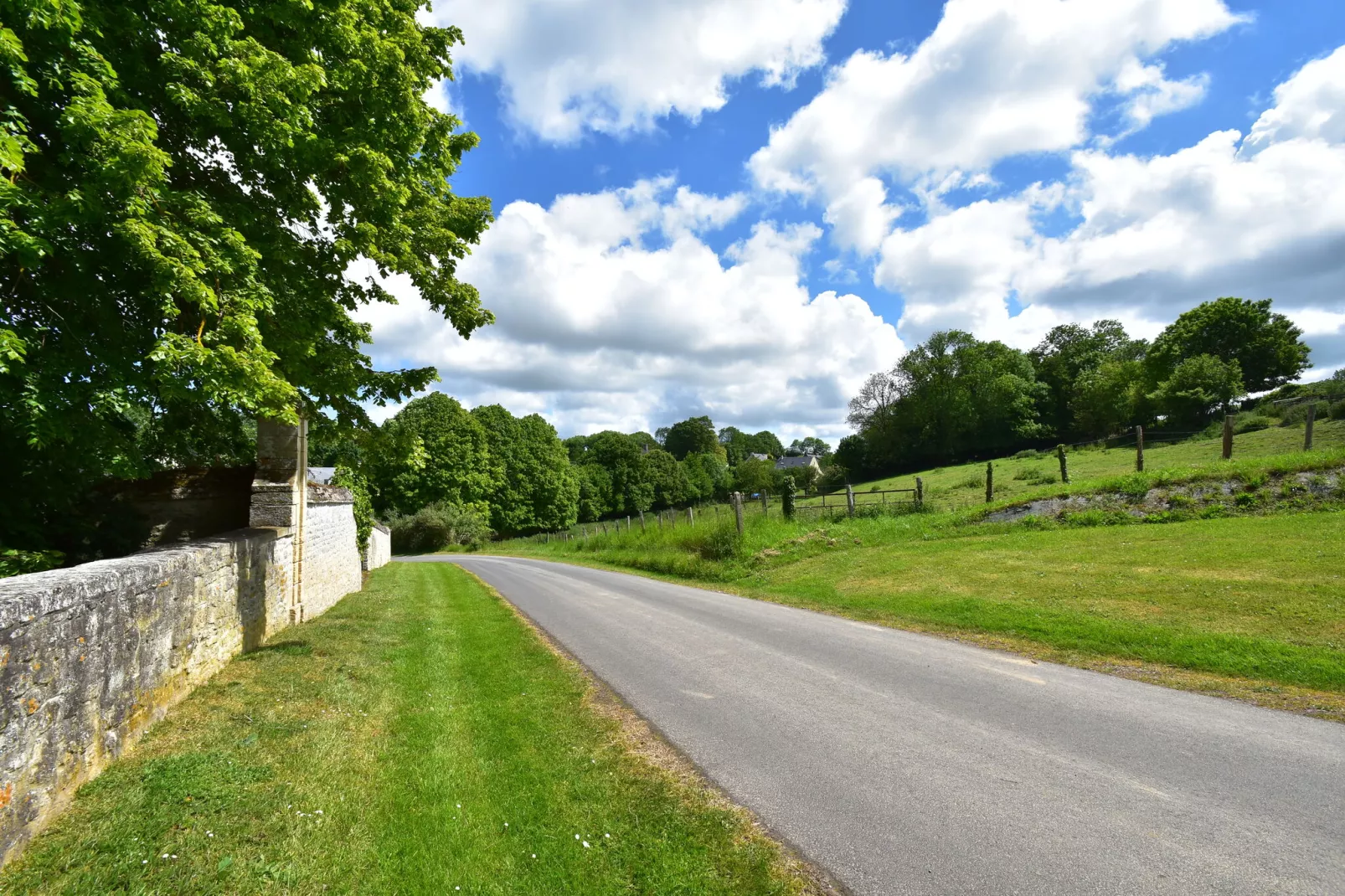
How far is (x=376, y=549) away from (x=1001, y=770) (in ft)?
86.6

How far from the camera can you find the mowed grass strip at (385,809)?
3.21 m

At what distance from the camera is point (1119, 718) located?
208 inches

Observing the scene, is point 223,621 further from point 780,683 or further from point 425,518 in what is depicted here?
point 425,518

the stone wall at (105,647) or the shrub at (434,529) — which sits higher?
the stone wall at (105,647)

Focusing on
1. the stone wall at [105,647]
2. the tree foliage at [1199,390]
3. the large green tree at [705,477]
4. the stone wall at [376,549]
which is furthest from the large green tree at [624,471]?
the stone wall at [105,647]

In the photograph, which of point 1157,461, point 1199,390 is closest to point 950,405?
point 1199,390

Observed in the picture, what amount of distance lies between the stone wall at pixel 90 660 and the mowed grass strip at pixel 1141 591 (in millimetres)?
9528

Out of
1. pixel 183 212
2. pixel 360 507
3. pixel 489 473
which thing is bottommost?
pixel 360 507

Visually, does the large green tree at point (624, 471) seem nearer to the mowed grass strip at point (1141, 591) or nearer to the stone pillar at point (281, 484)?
the mowed grass strip at point (1141, 591)

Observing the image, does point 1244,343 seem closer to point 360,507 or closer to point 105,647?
point 360,507

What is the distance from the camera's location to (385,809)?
13.0 feet

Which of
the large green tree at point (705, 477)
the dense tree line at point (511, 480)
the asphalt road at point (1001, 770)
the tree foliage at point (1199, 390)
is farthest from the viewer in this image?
the large green tree at point (705, 477)

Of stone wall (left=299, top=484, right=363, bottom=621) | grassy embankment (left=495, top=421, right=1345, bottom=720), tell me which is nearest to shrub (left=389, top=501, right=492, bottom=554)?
grassy embankment (left=495, top=421, right=1345, bottom=720)

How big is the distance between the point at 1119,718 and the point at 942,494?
66.7 ft
